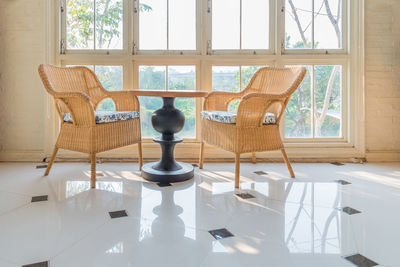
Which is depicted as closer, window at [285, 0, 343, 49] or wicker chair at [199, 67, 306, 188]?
wicker chair at [199, 67, 306, 188]

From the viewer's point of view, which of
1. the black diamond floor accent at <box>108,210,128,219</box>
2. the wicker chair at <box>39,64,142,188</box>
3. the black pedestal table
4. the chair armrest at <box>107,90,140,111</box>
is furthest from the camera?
the chair armrest at <box>107,90,140,111</box>

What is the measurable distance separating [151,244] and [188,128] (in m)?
1.92

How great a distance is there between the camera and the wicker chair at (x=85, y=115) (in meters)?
2.14

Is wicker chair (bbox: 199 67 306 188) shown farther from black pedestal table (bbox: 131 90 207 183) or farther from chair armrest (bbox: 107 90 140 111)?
chair armrest (bbox: 107 90 140 111)

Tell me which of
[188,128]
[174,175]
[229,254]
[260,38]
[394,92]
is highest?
[260,38]

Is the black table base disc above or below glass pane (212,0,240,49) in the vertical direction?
below

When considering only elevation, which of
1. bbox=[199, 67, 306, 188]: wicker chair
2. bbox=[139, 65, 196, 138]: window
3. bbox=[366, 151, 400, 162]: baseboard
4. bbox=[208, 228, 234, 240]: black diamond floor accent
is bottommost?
bbox=[208, 228, 234, 240]: black diamond floor accent

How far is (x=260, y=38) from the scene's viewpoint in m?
3.17

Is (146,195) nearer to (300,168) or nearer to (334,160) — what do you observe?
(300,168)

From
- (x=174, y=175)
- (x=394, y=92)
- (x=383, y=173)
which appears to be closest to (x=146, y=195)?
(x=174, y=175)

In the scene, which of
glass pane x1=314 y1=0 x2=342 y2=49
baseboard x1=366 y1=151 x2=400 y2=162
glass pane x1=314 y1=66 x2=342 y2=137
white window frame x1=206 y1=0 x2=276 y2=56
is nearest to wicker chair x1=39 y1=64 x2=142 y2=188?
white window frame x1=206 y1=0 x2=276 y2=56

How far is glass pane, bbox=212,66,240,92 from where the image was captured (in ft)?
10.4

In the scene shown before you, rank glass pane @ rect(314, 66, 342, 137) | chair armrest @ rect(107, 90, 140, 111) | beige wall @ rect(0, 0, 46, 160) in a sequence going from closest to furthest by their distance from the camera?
chair armrest @ rect(107, 90, 140, 111)
beige wall @ rect(0, 0, 46, 160)
glass pane @ rect(314, 66, 342, 137)

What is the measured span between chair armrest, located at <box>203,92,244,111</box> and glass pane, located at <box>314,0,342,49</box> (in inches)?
43.6
